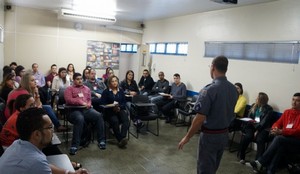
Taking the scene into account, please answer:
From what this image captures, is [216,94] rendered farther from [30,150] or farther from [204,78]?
[204,78]

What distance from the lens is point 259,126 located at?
13.0 ft

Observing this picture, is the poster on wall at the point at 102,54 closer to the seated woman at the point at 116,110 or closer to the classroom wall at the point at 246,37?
the classroom wall at the point at 246,37

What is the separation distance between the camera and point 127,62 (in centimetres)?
970

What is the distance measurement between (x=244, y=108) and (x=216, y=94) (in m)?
2.65

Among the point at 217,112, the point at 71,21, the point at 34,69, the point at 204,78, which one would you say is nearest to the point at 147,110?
the point at 204,78

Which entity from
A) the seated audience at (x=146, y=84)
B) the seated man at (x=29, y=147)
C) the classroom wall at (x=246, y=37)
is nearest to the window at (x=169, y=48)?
the classroom wall at (x=246, y=37)

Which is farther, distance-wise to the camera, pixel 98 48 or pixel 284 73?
pixel 98 48

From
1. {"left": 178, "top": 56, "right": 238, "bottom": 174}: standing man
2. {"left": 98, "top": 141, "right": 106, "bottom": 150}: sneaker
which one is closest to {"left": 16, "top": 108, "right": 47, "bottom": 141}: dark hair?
{"left": 178, "top": 56, "right": 238, "bottom": 174}: standing man

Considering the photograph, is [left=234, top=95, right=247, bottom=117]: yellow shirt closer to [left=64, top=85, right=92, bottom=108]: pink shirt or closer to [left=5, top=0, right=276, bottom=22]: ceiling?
[left=5, top=0, right=276, bottom=22]: ceiling

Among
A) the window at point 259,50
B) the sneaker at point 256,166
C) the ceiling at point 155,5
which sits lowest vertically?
the sneaker at point 256,166

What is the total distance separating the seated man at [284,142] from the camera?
11.3ft

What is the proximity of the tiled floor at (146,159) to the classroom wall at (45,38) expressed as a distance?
3.82m

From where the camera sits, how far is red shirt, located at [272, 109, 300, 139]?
3.50m

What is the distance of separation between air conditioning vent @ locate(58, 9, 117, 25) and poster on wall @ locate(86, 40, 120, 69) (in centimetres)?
105
